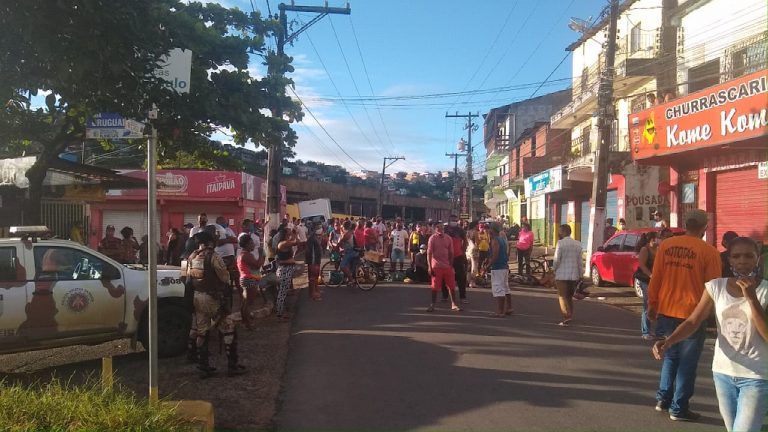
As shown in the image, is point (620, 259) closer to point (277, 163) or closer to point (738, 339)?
point (277, 163)

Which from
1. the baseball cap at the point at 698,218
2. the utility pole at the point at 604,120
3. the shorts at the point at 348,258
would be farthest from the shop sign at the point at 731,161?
the baseball cap at the point at 698,218

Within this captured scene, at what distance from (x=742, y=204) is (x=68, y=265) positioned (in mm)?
14781

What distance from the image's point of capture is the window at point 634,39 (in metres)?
25.5

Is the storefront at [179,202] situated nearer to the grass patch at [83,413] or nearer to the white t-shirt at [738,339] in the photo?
the grass patch at [83,413]

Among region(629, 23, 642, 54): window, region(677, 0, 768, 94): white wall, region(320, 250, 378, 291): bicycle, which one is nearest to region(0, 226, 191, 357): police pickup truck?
region(320, 250, 378, 291): bicycle

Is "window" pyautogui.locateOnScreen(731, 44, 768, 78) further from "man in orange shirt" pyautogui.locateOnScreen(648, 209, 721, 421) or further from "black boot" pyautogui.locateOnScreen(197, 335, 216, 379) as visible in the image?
"black boot" pyautogui.locateOnScreen(197, 335, 216, 379)

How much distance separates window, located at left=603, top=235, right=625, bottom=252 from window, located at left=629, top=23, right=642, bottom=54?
13.0 metres

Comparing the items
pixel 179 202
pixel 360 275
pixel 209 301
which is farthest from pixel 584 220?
pixel 209 301

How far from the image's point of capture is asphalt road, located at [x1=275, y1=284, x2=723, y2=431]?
5.40 metres

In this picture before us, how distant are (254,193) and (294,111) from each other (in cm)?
2089

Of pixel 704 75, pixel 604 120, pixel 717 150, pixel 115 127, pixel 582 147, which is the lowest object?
pixel 115 127

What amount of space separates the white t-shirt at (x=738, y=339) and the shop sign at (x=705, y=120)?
1021 cm

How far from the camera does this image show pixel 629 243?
48.9 ft

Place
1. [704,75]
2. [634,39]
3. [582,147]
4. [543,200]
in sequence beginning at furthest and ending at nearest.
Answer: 1. [543,200]
2. [582,147]
3. [634,39]
4. [704,75]
